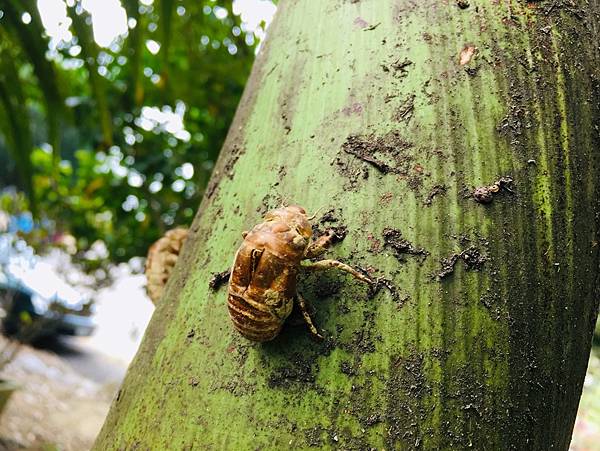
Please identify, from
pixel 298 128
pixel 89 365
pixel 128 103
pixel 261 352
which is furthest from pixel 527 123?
pixel 89 365

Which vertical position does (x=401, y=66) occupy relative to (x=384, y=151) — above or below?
above

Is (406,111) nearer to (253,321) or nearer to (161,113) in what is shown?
(253,321)

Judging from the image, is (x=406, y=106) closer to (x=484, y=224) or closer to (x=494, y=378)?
(x=484, y=224)

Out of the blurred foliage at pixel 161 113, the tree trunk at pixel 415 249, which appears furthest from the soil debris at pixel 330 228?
the blurred foliage at pixel 161 113

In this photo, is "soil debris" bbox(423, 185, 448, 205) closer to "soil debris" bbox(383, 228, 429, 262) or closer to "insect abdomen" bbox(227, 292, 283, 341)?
"soil debris" bbox(383, 228, 429, 262)

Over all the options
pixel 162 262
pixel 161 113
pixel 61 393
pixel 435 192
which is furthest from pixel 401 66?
pixel 61 393

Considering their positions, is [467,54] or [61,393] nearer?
[467,54]

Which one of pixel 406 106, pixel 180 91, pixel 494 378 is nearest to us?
pixel 494 378
